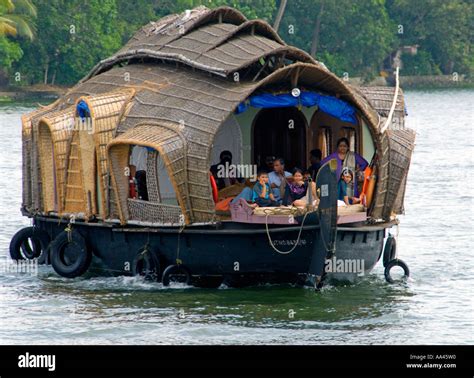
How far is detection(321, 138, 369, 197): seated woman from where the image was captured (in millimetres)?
18766

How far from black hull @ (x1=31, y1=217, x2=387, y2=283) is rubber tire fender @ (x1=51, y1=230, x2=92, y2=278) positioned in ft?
1.02

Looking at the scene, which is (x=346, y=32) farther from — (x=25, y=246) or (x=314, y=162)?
(x=314, y=162)

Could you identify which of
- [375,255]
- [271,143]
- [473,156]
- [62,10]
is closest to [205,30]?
[271,143]

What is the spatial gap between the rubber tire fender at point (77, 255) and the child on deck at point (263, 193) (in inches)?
98.3

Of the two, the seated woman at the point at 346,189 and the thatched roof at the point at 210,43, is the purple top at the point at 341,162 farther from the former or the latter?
the thatched roof at the point at 210,43

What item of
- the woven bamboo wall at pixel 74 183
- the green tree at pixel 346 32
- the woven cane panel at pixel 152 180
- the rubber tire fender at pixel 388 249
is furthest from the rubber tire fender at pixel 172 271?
the green tree at pixel 346 32

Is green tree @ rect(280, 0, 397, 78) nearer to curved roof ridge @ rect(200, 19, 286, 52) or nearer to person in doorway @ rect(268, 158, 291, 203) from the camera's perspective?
curved roof ridge @ rect(200, 19, 286, 52)

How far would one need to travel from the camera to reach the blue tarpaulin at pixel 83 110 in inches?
741

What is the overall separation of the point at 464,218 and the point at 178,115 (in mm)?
10028

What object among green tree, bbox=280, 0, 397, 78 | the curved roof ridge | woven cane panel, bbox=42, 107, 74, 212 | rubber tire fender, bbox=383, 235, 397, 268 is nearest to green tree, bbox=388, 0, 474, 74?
green tree, bbox=280, 0, 397, 78

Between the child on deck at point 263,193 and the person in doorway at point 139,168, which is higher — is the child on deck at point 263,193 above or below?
below

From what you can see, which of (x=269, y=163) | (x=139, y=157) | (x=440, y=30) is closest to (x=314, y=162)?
(x=269, y=163)

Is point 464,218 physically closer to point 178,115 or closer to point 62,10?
point 178,115

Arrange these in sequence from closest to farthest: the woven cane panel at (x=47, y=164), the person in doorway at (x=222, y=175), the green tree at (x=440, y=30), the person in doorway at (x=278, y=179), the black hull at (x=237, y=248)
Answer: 1. the black hull at (x=237, y=248)
2. the person in doorway at (x=278, y=179)
3. the woven cane panel at (x=47, y=164)
4. the person in doorway at (x=222, y=175)
5. the green tree at (x=440, y=30)
